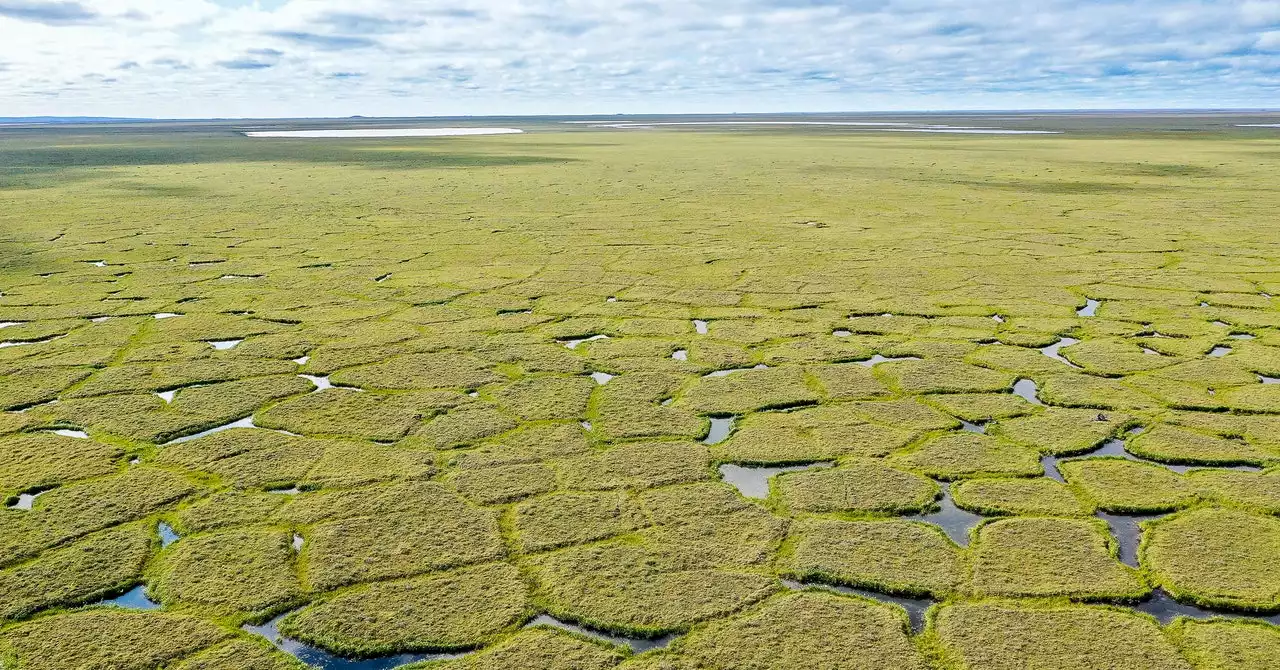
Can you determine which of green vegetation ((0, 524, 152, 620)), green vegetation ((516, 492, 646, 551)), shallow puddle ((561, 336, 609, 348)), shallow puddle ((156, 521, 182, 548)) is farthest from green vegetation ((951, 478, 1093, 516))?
green vegetation ((0, 524, 152, 620))

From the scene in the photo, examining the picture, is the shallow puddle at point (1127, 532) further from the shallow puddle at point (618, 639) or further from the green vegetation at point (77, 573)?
the green vegetation at point (77, 573)

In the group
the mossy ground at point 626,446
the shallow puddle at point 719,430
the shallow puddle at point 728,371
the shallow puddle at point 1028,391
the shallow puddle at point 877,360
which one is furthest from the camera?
the shallow puddle at point 877,360

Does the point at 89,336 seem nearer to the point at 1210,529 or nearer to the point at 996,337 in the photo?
the point at 996,337

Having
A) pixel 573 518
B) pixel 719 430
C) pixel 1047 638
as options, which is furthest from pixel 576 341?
pixel 1047 638

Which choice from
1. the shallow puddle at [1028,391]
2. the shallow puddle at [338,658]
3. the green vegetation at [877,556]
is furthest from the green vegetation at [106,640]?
the shallow puddle at [1028,391]

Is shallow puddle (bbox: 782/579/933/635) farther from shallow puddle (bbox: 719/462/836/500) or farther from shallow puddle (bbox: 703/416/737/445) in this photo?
shallow puddle (bbox: 703/416/737/445)

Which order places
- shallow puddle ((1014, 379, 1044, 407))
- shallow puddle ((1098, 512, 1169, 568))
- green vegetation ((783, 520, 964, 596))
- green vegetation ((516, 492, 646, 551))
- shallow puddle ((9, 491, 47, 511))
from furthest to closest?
shallow puddle ((1014, 379, 1044, 407))
shallow puddle ((9, 491, 47, 511))
green vegetation ((516, 492, 646, 551))
shallow puddle ((1098, 512, 1169, 568))
green vegetation ((783, 520, 964, 596))
